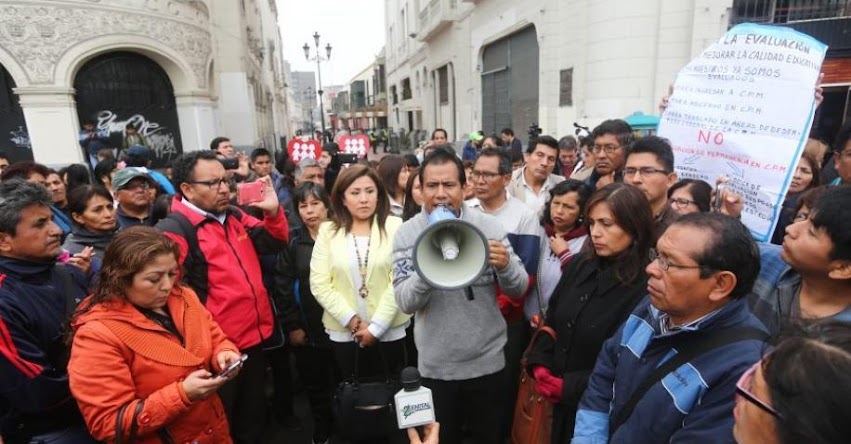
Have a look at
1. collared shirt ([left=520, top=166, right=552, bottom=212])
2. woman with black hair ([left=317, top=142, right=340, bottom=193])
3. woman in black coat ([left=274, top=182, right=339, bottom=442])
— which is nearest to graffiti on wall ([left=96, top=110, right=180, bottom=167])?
woman with black hair ([left=317, top=142, right=340, bottom=193])

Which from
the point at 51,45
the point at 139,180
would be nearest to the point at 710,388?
the point at 139,180

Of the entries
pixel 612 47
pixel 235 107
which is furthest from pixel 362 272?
pixel 235 107

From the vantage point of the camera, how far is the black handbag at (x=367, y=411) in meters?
2.38

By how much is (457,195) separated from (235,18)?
781 inches

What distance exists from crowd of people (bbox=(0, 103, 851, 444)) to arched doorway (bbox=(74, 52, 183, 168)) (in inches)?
481

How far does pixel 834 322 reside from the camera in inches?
38.5

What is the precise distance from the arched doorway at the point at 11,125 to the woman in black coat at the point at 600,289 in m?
15.5

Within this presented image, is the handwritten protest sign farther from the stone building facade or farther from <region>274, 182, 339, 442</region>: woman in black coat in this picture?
the stone building facade

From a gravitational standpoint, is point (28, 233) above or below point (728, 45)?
below

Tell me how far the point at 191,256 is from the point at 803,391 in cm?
277

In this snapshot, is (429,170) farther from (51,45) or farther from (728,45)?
(51,45)

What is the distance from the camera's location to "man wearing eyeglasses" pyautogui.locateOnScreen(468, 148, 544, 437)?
113 inches

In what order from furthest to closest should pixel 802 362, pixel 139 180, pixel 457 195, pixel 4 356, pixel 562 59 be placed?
pixel 562 59, pixel 139 180, pixel 457 195, pixel 4 356, pixel 802 362

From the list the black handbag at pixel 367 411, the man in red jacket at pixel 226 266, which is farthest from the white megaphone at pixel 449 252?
the man in red jacket at pixel 226 266
